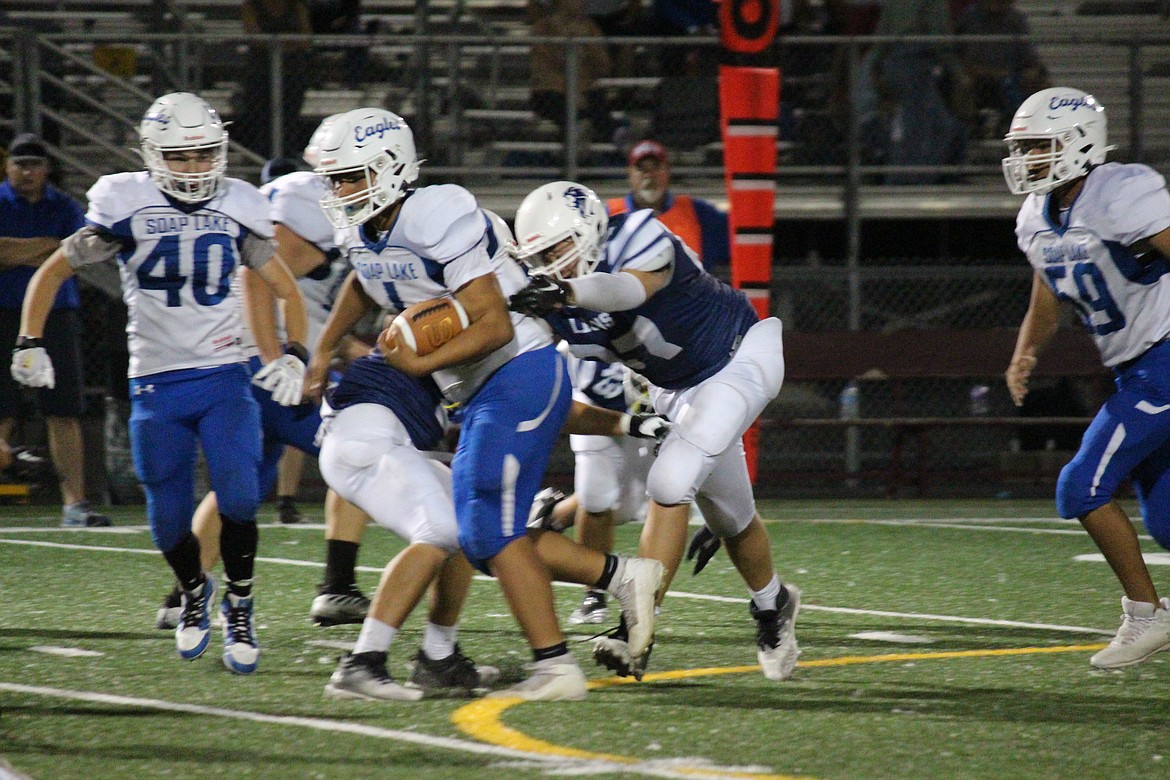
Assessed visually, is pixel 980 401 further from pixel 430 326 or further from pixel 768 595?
pixel 430 326

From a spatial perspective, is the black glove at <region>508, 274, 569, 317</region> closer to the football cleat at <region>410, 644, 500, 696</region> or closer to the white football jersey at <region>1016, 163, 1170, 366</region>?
the football cleat at <region>410, 644, 500, 696</region>

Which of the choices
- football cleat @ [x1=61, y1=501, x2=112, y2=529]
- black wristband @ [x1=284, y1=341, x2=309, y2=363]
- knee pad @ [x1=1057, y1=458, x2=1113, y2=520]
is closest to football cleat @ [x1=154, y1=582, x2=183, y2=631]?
black wristband @ [x1=284, y1=341, x2=309, y2=363]

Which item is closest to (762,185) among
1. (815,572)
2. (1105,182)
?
(815,572)

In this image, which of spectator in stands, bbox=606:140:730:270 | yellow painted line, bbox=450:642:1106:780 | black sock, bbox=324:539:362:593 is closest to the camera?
yellow painted line, bbox=450:642:1106:780

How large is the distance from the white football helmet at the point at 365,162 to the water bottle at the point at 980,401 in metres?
6.84

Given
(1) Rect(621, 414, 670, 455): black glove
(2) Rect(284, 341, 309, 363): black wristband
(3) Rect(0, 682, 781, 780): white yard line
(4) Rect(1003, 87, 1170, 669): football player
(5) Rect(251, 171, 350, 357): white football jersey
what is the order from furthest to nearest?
(5) Rect(251, 171, 350, 357): white football jersey, (2) Rect(284, 341, 309, 363): black wristband, (4) Rect(1003, 87, 1170, 669): football player, (1) Rect(621, 414, 670, 455): black glove, (3) Rect(0, 682, 781, 780): white yard line

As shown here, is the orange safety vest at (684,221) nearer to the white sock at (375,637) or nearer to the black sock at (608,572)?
the black sock at (608,572)

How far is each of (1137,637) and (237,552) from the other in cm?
259

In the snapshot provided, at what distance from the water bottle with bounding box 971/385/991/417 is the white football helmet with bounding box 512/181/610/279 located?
6664mm

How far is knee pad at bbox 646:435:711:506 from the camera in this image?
4500mm

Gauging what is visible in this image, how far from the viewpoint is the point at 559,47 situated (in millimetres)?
11172

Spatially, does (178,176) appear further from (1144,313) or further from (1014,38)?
(1014,38)

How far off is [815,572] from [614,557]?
270 centimetres

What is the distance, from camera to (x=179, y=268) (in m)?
5.02
